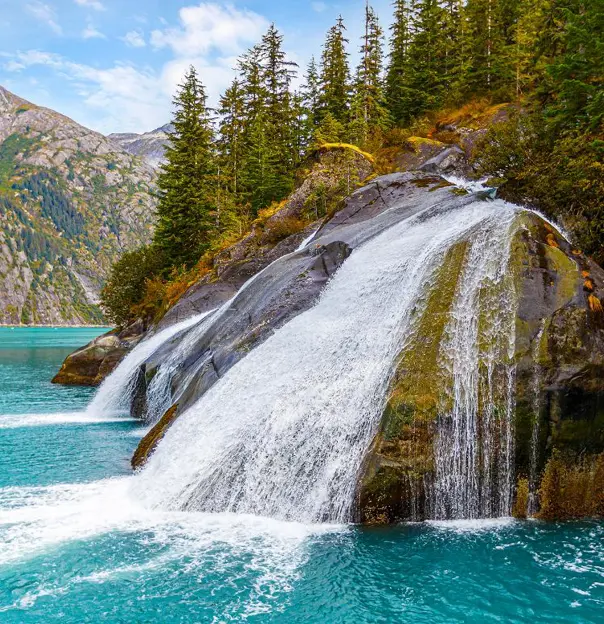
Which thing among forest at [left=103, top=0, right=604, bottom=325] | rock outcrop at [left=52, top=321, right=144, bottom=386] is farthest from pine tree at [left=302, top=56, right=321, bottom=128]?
rock outcrop at [left=52, top=321, right=144, bottom=386]

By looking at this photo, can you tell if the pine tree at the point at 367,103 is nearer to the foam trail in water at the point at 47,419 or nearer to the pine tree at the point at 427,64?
the pine tree at the point at 427,64

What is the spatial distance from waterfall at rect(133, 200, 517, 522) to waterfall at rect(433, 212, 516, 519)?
0.03 m

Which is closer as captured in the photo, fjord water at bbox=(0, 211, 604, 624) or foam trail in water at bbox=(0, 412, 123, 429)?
fjord water at bbox=(0, 211, 604, 624)

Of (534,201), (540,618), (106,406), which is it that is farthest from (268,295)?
(540,618)

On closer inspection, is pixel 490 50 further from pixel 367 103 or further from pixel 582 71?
pixel 582 71

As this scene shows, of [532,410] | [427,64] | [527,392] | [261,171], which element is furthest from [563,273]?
[427,64]

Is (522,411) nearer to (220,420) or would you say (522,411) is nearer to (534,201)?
(220,420)

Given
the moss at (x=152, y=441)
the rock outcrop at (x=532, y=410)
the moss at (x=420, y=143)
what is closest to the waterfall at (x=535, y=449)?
the rock outcrop at (x=532, y=410)

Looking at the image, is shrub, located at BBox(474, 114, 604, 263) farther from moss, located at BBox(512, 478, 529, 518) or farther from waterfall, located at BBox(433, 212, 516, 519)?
moss, located at BBox(512, 478, 529, 518)

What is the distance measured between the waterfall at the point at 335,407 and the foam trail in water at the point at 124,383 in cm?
1152

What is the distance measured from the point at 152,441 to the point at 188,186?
31460mm

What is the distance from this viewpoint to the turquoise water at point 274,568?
28.5 ft

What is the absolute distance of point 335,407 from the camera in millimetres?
13367

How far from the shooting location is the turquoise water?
8.69 metres
